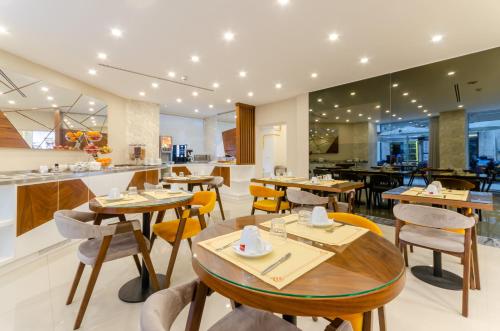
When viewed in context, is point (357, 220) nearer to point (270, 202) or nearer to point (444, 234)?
point (444, 234)

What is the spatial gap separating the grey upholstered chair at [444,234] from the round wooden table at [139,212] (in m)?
2.13

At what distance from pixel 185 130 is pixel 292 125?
4801 mm

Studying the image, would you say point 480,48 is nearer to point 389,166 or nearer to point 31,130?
point 389,166

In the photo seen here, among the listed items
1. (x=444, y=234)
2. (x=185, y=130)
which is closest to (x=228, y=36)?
(x=444, y=234)

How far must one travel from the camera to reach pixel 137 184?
4926 millimetres

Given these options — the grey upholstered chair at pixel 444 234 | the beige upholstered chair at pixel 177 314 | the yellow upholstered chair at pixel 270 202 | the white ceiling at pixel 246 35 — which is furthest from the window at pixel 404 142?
the beige upholstered chair at pixel 177 314

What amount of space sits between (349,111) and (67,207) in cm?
587

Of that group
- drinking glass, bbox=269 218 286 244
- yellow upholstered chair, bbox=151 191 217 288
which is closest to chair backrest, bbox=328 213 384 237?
drinking glass, bbox=269 218 286 244

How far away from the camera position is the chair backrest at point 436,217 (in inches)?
75.1

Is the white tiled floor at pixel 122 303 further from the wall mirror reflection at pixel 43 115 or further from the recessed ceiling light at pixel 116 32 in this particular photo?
the recessed ceiling light at pixel 116 32

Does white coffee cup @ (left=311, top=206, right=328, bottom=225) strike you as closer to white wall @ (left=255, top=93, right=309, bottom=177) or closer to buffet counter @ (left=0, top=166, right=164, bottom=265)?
buffet counter @ (left=0, top=166, right=164, bottom=265)

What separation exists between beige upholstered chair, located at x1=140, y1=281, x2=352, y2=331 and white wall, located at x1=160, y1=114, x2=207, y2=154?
8.66m

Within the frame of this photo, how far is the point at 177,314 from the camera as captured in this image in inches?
34.9

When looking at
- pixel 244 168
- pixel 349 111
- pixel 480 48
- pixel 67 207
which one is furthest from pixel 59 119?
pixel 480 48
